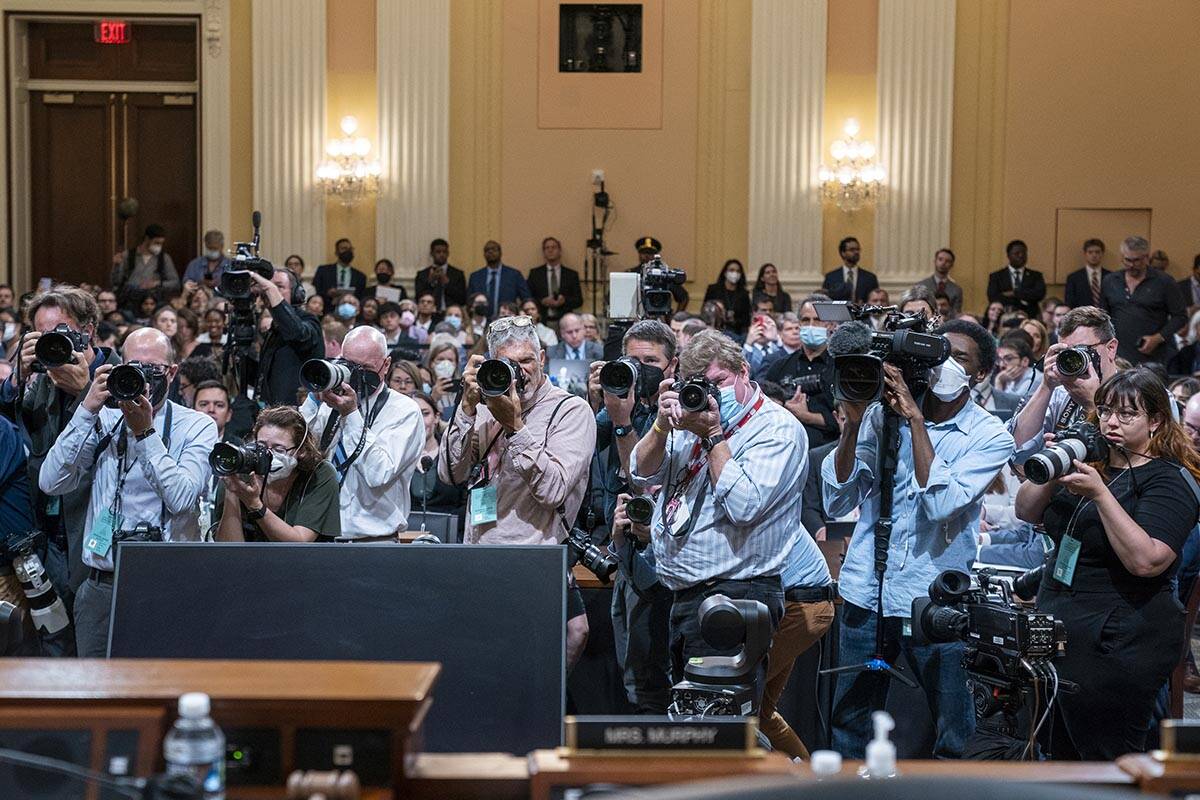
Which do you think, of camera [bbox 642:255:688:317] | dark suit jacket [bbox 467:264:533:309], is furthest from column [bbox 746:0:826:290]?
camera [bbox 642:255:688:317]

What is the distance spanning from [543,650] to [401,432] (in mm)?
1835

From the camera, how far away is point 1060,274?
48.5ft

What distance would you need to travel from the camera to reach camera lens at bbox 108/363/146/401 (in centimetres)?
438

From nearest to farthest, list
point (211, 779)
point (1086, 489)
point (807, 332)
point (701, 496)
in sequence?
point (211, 779) < point (1086, 489) < point (701, 496) < point (807, 332)

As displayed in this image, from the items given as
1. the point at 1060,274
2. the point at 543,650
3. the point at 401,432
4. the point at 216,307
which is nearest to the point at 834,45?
the point at 1060,274

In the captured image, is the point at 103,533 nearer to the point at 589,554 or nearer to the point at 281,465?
the point at 281,465

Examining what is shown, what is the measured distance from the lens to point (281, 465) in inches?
175

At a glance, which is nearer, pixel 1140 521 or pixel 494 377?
pixel 1140 521

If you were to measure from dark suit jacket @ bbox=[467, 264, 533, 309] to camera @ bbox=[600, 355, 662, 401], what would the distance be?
9301mm

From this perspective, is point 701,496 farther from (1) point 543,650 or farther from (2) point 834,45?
(2) point 834,45

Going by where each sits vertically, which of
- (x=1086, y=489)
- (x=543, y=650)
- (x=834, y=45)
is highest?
(x=834, y=45)

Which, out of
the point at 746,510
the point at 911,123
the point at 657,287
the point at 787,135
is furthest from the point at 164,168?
the point at 746,510

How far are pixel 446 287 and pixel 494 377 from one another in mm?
9718

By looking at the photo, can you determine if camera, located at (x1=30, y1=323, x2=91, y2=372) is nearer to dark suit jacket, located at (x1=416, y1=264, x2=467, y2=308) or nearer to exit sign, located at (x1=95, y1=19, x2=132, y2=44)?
dark suit jacket, located at (x1=416, y1=264, x2=467, y2=308)
